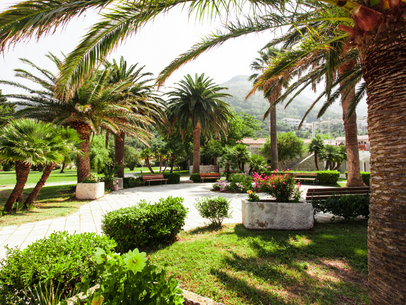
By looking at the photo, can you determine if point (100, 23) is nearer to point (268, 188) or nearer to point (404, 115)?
point (404, 115)

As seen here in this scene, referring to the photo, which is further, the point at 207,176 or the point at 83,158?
the point at 207,176

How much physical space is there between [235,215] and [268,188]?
168 cm

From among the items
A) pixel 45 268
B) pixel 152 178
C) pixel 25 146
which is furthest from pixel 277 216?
pixel 152 178

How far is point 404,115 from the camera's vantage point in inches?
85.9

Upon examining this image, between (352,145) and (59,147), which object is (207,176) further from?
(59,147)

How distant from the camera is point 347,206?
18.8 ft

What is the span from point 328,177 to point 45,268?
20077mm

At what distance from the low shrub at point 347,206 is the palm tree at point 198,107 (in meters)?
Result: 14.1

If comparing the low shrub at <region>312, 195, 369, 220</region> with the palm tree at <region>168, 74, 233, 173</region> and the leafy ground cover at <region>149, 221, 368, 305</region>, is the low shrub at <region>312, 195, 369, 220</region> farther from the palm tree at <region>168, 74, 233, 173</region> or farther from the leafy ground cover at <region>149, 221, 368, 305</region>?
the palm tree at <region>168, 74, 233, 173</region>

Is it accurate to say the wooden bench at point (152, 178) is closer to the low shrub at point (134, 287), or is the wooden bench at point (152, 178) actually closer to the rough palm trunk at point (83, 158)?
the rough palm trunk at point (83, 158)

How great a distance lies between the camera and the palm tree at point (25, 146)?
6.51 meters

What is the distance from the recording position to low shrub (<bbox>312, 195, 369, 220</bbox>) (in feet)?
18.8

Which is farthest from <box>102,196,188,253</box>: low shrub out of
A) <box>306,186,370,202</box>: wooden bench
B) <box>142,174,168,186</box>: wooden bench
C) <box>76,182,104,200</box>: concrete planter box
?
<box>142,174,168,186</box>: wooden bench

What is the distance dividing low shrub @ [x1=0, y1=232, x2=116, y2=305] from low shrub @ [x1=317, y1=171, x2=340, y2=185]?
19508 mm
